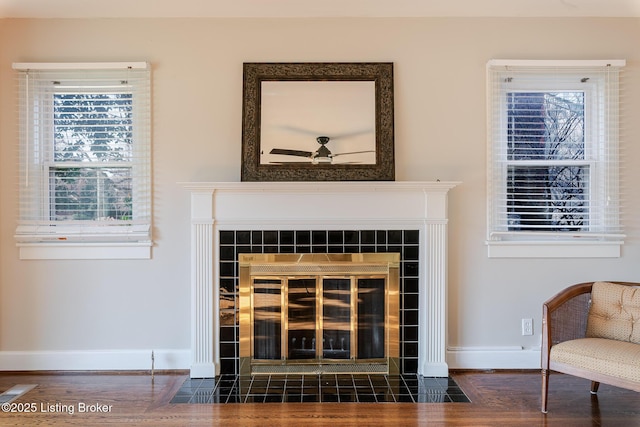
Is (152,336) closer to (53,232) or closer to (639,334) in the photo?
(53,232)

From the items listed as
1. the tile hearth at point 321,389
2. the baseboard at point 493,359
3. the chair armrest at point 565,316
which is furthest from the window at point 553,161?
the tile hearth at point 321,389

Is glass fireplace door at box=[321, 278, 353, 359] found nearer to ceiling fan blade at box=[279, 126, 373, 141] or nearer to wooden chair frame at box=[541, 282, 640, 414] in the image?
ceiling fan blade at box=[279, 126, 373, 141]

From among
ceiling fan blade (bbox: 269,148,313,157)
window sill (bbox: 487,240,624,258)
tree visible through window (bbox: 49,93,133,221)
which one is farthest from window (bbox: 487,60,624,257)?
tree visible through window (bbox: 49,93,133,221)

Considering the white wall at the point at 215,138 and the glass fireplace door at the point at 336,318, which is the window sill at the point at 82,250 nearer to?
the white wall at the point at 215,138

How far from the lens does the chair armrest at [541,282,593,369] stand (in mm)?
2492

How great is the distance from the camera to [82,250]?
10.0 feet

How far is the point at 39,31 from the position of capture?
10.1 feet

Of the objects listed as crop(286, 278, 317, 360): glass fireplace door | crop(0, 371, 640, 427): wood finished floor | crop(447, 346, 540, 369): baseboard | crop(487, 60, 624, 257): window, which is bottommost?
crop(0, 371, 640, 427): wood finished floor

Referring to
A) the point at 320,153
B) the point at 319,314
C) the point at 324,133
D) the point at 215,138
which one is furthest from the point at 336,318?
the point at 215,138

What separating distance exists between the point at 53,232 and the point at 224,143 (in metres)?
1.34

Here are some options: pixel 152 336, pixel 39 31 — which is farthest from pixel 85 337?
pixel 39 31

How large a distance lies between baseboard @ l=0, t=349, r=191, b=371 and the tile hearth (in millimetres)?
297

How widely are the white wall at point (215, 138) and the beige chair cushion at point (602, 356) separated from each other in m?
0.68

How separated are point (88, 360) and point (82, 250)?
2.55 ft
